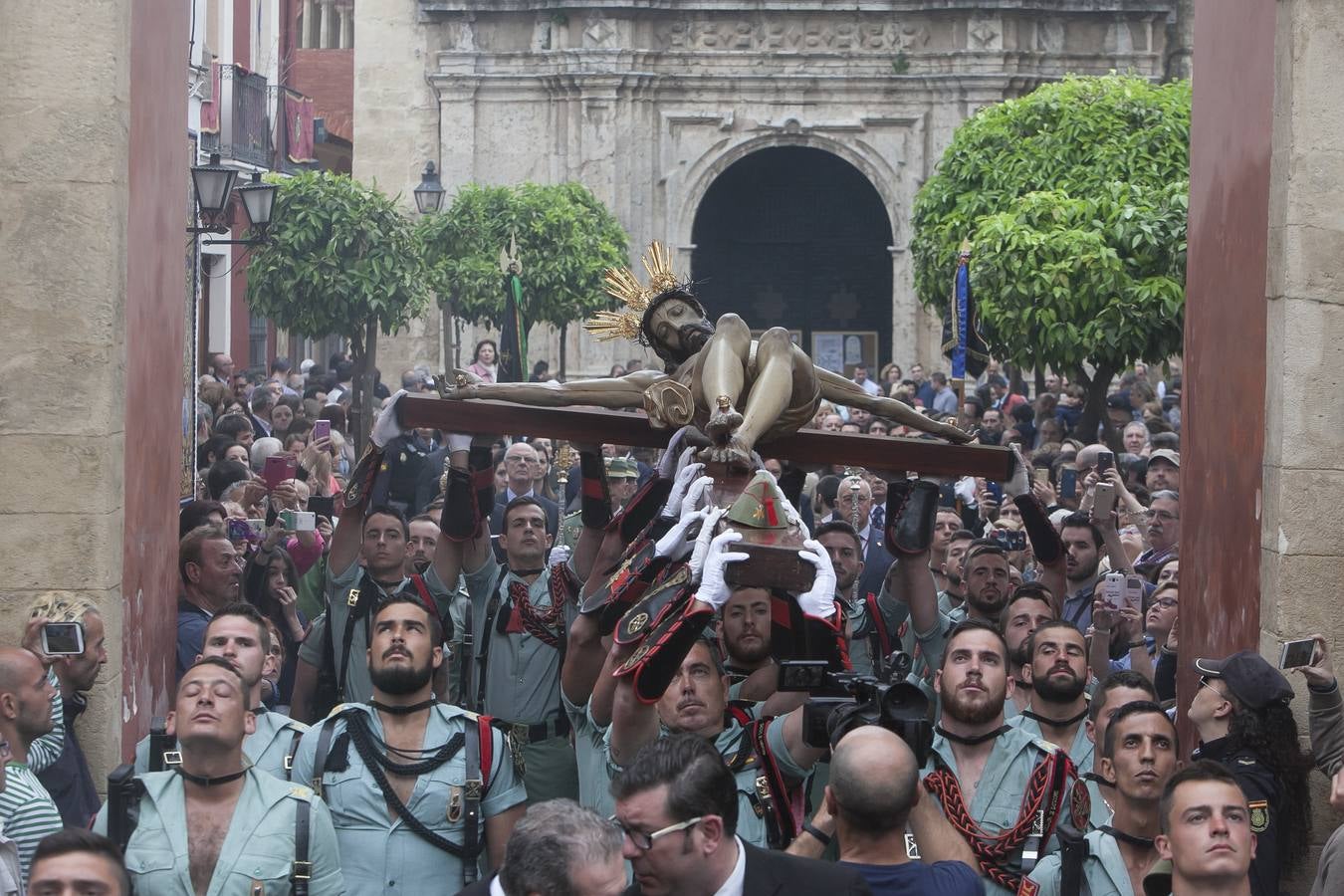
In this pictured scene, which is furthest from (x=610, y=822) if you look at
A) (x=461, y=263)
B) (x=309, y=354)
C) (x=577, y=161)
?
(x=309, y=354)

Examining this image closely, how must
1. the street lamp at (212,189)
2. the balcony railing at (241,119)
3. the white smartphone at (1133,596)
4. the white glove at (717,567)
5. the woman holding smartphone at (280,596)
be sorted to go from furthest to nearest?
the balcony railing at (241,119), the street lamp at (212,189), the woman holding smartphone at (280,596), the white smartphone at (1133,596), the white glove at (717,567)

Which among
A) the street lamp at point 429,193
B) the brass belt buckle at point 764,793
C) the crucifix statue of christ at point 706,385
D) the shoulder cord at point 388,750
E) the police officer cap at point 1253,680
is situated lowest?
the brass belt buckle at point 764,793

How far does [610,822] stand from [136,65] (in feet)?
13.2

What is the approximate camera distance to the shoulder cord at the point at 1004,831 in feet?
19.1

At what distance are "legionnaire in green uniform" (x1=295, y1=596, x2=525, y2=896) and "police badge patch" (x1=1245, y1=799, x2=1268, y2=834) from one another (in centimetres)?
206

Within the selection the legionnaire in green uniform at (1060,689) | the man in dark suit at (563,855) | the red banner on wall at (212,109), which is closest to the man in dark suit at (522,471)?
the legionnaire in green uniform at (1060,689)

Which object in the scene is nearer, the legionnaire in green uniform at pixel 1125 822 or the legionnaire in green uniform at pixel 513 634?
the legionnaire in green uniform at pixel 1125 822

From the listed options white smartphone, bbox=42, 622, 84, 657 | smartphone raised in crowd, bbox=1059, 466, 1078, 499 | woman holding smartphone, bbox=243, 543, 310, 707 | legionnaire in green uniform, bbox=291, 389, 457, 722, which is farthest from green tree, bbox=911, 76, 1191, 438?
white smartphone, bbox=42, 622, 84, 657

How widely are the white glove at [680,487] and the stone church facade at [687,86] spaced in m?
25.0

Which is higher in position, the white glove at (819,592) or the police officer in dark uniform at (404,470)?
the white glove at (819,592)

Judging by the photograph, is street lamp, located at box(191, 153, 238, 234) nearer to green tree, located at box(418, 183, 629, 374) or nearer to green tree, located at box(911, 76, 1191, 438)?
green tree, located at box(911, 76, 1191, 438)

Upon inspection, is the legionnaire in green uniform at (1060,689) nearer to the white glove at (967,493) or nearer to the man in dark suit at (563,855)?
Result: the man in dark suit at (563,855)

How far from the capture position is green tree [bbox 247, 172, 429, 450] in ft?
71.7

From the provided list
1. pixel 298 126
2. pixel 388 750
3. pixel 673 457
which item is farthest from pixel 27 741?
pixel 298 126
